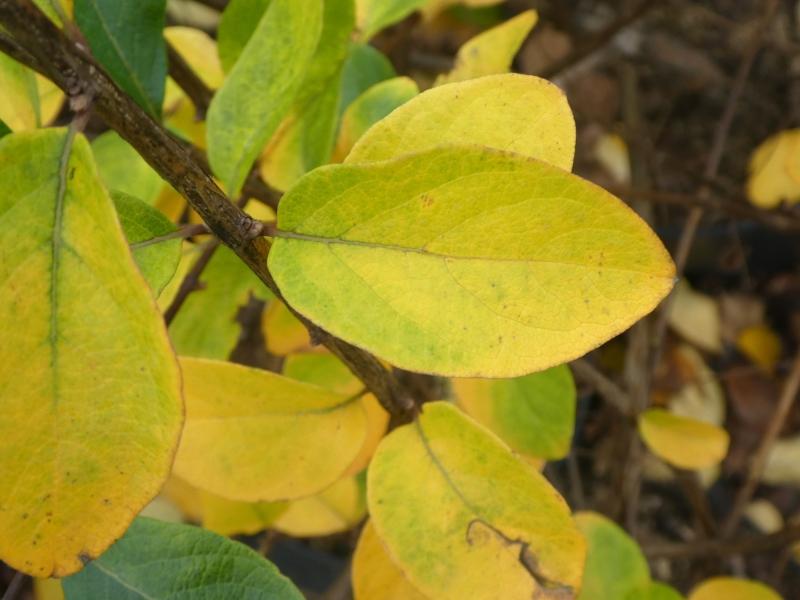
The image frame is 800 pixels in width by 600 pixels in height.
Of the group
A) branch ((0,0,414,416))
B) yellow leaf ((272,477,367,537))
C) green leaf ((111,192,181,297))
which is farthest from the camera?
yellow leaf ((272,477,367,537))

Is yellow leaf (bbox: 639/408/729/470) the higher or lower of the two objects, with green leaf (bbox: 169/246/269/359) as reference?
lower

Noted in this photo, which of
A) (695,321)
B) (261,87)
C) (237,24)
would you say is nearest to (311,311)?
(261,87)

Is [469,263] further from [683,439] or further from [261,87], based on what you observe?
[683,439]

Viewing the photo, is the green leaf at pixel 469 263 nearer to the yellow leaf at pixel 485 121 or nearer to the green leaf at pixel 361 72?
the yellow leaf at pixel 485 121

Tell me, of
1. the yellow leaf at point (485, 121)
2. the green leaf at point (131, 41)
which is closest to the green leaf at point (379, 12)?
the green leaf at point (131, 41)

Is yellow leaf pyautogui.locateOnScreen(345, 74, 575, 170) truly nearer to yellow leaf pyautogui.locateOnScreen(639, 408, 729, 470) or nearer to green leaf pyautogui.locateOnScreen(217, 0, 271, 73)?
green leaf pyautogui.locateOnScreen(217, 0, 271, 73)

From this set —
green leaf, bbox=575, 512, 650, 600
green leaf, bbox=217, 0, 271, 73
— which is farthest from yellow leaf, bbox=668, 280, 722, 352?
green leaf, bbox=217, 0, 271, 73
